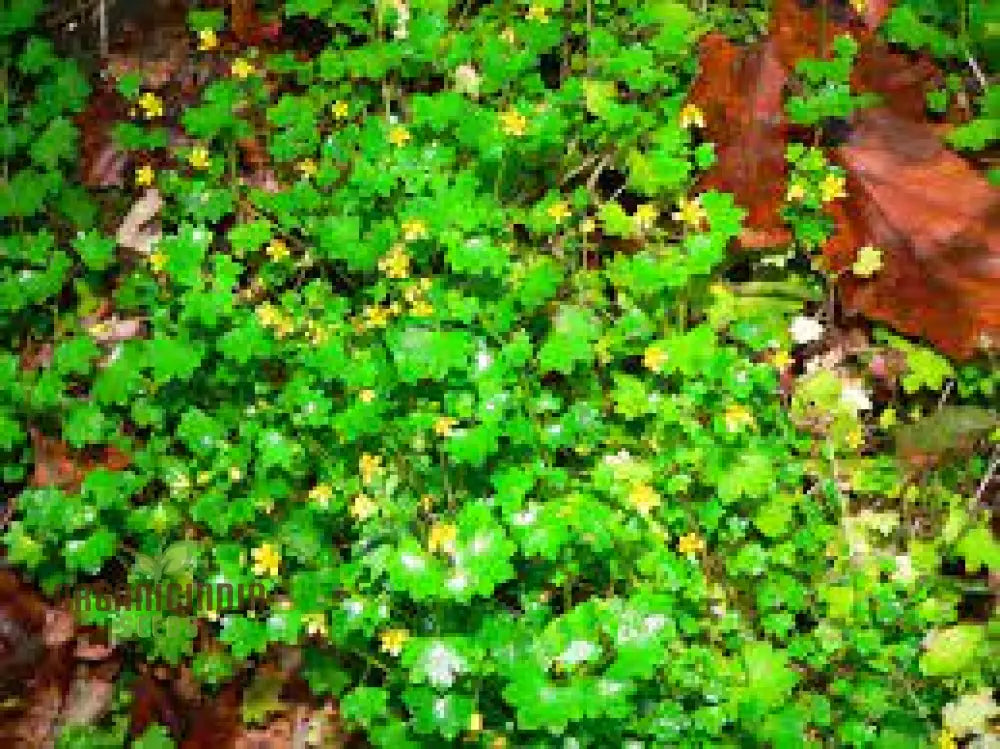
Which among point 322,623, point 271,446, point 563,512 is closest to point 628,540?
point 563,512

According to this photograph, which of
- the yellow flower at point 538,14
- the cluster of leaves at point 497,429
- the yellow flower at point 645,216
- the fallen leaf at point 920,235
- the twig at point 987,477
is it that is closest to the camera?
the cluster of leaves at point 497,429

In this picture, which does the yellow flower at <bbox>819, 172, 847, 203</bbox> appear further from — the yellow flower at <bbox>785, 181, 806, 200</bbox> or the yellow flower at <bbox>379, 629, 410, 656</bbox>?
the yellow flower at <bbox>379, 629, 410, 656</bbox>

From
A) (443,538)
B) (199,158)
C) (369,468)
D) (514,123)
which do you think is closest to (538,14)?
(514,123)

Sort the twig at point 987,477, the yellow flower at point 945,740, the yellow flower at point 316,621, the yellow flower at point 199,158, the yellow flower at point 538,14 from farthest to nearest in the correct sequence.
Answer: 1. the yellow flower at point 199,158
2. the yellow flower at point 538,14
3. the twig at point 987,477
4. the yellow flower at point 316,621
5. the yellow flower at point 945,740

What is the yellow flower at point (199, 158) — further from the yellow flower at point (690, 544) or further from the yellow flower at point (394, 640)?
the yellow flower at point (690, 544)

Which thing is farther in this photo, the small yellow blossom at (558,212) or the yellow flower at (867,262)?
the small yellow blossom at (558,212)

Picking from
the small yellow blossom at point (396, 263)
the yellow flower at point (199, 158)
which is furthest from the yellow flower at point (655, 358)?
the yellow flower at point (199, 158)

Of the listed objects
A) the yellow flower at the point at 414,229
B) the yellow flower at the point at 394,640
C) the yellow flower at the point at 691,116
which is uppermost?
the yellow flower at the point at 691,116
